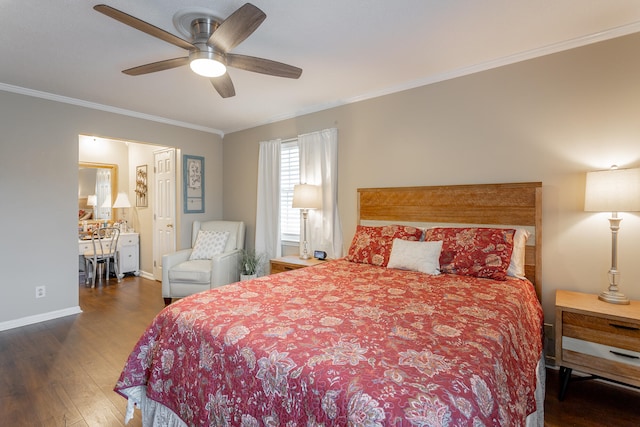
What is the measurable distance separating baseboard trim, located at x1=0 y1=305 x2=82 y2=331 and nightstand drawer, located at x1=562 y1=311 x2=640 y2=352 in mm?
4718

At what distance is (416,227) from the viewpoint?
298 cm

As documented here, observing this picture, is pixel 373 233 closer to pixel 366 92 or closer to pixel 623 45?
pixel 366 92

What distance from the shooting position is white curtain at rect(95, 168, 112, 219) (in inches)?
222

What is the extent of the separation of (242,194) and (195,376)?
3646mm

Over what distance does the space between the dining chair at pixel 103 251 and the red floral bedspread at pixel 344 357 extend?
4128 millimetres

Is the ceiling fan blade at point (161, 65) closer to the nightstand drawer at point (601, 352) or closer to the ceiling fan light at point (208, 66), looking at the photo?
the ceiling fan light at point (208, 66)

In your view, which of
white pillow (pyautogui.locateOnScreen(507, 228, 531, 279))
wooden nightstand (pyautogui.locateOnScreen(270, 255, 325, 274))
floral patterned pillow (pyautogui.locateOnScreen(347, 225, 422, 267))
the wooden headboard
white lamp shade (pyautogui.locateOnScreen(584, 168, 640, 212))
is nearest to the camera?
white lamp shade (pyautogui.locateOnScreen(584, 168, 640, 212))

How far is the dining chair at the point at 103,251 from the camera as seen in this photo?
493 centimetres

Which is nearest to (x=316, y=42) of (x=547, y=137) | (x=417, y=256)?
(x=417, y=256)

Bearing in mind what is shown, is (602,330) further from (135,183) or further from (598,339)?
(135,183)

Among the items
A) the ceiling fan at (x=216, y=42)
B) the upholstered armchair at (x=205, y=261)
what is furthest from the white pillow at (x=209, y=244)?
the ceiling fan at (x=216, y=42)

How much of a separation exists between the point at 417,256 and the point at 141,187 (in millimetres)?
5024

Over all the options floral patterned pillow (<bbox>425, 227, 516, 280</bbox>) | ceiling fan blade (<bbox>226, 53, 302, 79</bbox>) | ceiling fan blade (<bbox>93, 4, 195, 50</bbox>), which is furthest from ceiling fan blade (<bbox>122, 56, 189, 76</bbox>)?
floral patterned pillow (<bbox>425, 227, 516, 280</bbox>)

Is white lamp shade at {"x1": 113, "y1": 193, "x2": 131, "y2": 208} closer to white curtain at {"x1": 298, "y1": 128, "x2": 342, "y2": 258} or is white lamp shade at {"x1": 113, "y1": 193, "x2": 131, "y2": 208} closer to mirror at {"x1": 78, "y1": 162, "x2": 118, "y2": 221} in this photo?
mirror at {"x1": 78, "y1": 162, "x2": 118, "y2": 221}
